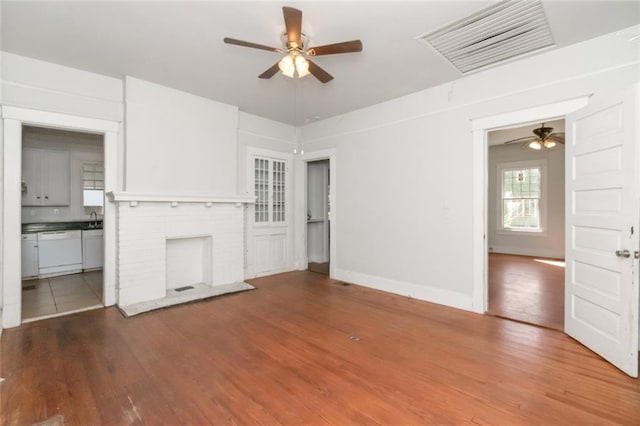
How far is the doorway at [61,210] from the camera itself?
4.97m

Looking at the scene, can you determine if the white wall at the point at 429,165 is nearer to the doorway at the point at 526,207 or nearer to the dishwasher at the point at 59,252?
the doorway at the point at 526,207

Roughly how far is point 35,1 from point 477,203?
185 inches

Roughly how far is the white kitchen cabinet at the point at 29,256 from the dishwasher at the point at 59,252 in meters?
0.05

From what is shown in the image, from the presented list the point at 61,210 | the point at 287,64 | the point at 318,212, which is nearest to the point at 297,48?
the point at 287,64

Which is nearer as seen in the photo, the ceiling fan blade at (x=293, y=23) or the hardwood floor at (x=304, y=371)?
the hardwood floor at (x=304, y=371)

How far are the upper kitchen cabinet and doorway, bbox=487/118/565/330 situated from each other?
8334 mm

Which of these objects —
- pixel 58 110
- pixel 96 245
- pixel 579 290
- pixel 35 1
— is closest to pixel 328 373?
pixel 579 290

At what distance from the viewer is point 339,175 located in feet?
16.7

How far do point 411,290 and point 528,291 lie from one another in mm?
1898

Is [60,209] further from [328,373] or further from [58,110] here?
[328,373]

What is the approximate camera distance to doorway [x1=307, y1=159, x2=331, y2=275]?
6.50 metres

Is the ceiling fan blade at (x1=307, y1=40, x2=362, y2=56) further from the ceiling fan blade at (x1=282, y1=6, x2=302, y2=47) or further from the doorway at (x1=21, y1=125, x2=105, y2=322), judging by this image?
the doorway at (x1=21, y1=125, x2=105, y2=322)

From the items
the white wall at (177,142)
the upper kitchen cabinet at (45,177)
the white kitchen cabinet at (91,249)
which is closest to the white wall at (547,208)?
the white wall at (177,142)

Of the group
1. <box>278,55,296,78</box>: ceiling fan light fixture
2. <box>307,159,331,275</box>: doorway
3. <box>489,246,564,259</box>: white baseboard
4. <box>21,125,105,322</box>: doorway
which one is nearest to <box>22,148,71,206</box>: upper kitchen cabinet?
<box>21,125,105,322</box>: doorway
